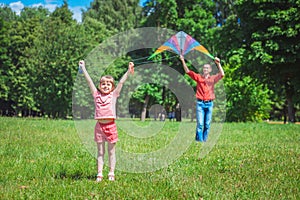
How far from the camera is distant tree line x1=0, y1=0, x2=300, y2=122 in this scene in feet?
92.3

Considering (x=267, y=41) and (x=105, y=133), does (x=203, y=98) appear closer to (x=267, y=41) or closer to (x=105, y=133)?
(x=105, y=133)

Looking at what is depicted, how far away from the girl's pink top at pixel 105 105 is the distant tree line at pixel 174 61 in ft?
73.9

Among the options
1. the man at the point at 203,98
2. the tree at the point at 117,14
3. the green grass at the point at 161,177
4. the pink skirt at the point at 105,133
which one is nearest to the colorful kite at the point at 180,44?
the man at the point at 203,98

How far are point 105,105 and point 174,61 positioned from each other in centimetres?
2479

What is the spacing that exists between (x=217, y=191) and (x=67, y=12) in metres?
51.2

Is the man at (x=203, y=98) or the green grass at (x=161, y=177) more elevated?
the man at (x=203, y=98)

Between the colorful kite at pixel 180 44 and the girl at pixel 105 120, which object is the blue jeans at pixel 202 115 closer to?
the colorful kite at pixel 180 44

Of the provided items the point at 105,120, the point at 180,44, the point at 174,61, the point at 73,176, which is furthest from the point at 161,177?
the point at 174,61

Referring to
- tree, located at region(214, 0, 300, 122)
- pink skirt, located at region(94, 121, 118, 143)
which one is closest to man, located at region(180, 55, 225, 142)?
pink skirt, located at region(94, 121, 118, 143)

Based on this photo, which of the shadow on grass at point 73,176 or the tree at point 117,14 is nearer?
the shadow on grass at point 73,176

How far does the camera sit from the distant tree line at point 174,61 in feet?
92.3

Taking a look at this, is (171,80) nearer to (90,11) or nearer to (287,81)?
(287,81)

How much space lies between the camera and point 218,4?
160ft

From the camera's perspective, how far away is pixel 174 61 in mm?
30859
